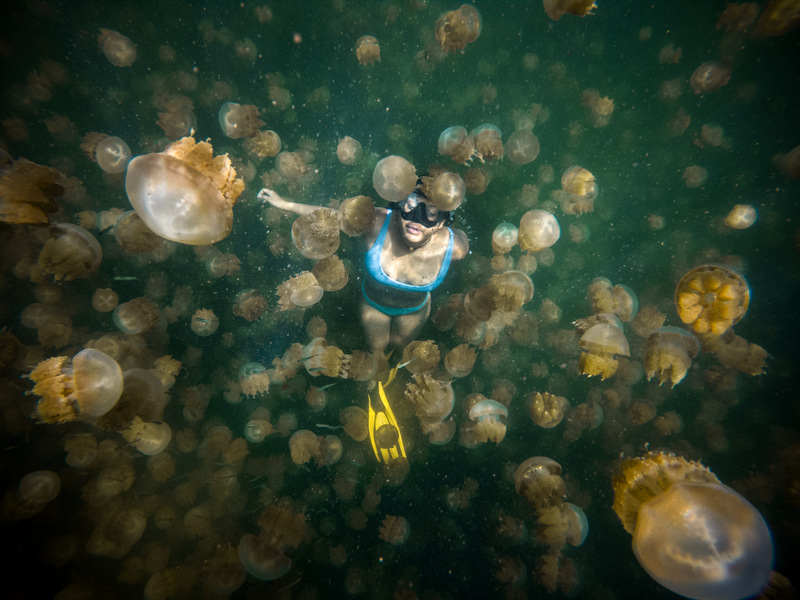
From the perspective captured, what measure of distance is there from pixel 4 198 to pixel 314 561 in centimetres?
580

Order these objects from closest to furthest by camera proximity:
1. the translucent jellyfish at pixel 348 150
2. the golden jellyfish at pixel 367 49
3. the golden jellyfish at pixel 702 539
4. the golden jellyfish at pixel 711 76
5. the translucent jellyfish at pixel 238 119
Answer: the golden jellyfish at pixel 702 539 < the translucent jellyfish at pixel 238 119 < the golden jellyfish at pixel 367 49 < the translucent jellyfish at pixel 348 150 < the golden jellyfish at pixel 711 76

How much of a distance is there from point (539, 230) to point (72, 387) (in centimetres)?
516

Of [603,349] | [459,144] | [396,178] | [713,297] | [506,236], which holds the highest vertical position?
[459,144]

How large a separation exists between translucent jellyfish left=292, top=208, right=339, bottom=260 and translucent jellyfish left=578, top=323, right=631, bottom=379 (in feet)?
11.1

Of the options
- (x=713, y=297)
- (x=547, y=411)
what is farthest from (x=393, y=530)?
(x=713, y=297)

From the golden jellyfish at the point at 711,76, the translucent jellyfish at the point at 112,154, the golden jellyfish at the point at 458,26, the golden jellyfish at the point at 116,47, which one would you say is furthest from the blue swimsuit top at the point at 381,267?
the golden jellyfish at the point at 711,76

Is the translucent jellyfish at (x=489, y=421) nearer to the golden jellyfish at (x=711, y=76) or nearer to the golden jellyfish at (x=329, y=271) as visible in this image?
the golden jellyfish at (x=329, y=271)

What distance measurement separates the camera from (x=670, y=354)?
3.66 m

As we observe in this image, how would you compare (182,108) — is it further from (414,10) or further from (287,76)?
(414,10)

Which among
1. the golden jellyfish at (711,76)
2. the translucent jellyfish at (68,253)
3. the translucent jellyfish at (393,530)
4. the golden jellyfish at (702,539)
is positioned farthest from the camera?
the golden jellyfish at (711,76)

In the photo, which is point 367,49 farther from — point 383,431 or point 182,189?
point 383,431

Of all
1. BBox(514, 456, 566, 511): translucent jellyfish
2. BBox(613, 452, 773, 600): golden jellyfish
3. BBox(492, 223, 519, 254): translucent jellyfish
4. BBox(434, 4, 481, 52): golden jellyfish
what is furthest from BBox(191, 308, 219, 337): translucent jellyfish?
BBox(613, 452, 773, 600): golden jellyfish

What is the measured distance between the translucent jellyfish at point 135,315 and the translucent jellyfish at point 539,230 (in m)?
5.11

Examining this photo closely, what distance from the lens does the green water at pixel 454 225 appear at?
13.5 feet
